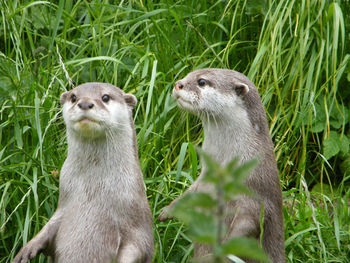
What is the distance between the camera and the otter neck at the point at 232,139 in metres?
3.18

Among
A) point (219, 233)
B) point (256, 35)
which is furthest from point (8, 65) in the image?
point (219, 233)

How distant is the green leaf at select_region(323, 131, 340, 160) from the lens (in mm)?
4188

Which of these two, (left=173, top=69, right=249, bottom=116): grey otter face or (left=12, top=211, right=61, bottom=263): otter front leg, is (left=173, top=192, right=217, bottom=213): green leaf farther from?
(left=173, top=69, right=249, bottom=116): grey otter face

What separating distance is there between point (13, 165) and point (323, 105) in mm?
2199

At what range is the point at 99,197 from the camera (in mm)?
2861

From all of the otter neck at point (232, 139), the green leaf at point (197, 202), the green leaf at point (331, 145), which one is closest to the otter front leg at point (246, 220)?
the otter neck at point (232, 139)

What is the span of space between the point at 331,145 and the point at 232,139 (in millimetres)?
1305

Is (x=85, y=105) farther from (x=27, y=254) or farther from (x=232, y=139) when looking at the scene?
(x=232, y=139)

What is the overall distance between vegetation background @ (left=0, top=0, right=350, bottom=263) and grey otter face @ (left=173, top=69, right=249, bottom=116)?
0.33 metres

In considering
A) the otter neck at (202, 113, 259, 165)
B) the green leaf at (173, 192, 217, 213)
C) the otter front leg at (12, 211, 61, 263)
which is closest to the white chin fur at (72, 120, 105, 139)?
the otter front leg at (12, 211, 61, 263)

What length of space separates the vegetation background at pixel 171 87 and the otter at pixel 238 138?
292 millimetres

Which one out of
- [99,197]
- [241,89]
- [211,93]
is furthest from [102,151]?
[241,89]

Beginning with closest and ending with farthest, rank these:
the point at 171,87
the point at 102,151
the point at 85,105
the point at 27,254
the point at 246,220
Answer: the point at 85,105 → the point at 27,254 → the point at 102,151 → the point at 246,220 → the point at 171,87

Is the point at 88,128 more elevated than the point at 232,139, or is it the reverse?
the point at 88,128
